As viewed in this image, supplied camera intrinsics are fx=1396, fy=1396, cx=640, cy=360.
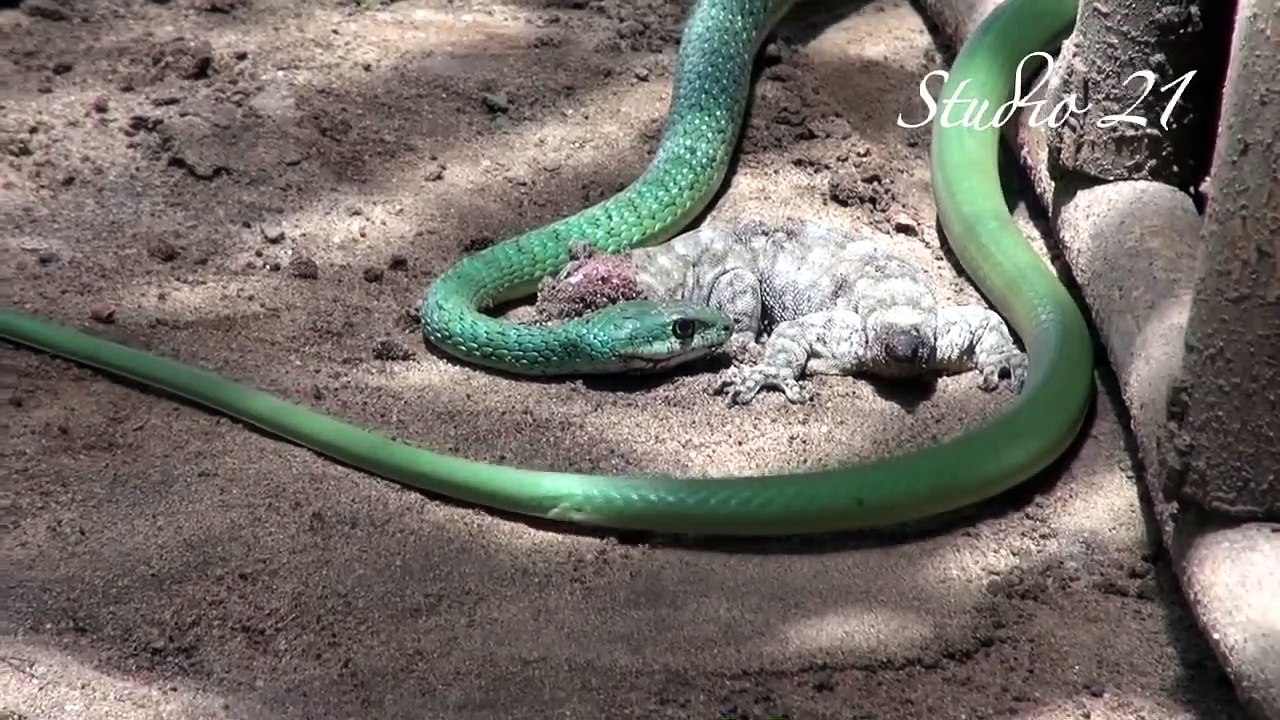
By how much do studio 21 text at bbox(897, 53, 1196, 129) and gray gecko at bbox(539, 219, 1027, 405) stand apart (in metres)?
0.54

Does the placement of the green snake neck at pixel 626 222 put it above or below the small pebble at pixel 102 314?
above

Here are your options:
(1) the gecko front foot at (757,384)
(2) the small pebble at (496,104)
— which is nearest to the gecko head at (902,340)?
(1) the gecko front foot at (757,384)

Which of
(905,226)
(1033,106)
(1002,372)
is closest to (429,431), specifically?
(1002,372)

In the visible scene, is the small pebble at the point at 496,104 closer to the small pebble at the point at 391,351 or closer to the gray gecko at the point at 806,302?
the gray gecko at the point at 806,302

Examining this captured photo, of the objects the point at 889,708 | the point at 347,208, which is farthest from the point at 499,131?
the point at 889,708

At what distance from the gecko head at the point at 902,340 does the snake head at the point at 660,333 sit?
45cm

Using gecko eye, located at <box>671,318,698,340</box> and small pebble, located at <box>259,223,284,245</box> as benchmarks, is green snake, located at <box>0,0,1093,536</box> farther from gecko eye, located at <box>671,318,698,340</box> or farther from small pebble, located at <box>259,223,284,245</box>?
small pebble, located at <box>259,223,284,245</box>

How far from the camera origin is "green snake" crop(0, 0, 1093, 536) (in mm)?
3406

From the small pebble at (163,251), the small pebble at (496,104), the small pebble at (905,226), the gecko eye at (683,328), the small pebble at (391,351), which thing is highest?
the small pebble at (905,226)

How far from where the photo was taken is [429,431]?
3758 millimetres

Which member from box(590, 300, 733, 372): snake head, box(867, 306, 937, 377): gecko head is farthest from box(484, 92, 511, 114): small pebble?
box(867, 306, 937, 377): gecko head

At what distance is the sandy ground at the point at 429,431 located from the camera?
3004mm

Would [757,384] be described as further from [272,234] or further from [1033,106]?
[272,234]

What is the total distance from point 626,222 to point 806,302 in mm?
670
